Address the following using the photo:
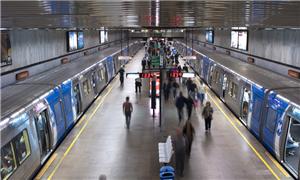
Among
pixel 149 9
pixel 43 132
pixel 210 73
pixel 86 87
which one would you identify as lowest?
pixel 43 132

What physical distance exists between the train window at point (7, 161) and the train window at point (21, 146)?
25cm

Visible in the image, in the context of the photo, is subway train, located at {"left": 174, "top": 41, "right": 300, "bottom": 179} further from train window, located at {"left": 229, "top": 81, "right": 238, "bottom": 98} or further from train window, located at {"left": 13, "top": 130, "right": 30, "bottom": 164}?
train window, located at {"left": 13, "top": 130, "right": 30, "bottom": 164}

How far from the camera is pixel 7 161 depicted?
7.68m

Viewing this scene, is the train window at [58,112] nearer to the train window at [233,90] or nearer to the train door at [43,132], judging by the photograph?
the train door at [43,132]

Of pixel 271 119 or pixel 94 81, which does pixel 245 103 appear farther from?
pixel 94 81

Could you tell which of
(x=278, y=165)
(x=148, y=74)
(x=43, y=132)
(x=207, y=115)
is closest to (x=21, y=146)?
(x=43, y=132)

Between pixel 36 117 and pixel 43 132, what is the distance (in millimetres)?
938

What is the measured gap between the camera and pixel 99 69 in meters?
23.2

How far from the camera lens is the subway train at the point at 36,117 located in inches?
312

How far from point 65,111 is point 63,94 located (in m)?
0.64

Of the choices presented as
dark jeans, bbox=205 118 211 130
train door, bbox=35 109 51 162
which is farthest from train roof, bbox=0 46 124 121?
dark jeans, bbox=205 118 211 130

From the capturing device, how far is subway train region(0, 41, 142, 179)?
26.0ft

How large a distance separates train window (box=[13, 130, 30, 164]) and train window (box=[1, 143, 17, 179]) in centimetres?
25

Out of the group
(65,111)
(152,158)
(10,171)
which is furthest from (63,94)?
(10,171)
